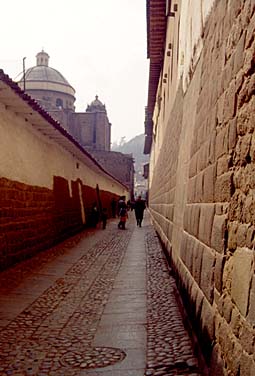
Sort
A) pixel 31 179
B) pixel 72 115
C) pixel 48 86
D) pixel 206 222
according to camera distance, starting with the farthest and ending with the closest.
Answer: pixel 72 115 → pixel 48 86 → pixel 31 179 → pixel 206 222

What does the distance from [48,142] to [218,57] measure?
8348mm

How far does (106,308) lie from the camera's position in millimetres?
5363

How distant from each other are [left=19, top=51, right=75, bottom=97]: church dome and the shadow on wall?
42.6 metres

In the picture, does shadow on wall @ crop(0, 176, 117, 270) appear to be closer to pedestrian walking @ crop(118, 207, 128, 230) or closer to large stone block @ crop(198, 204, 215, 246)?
pedestrian walking @ crop(118, 207, 128, 230)

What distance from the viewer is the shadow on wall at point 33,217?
793 cm

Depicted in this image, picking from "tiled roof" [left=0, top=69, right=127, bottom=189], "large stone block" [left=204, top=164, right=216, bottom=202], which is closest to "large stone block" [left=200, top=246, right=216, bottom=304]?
"large stone block" [left=204, top=164, right=216, bottom=202]

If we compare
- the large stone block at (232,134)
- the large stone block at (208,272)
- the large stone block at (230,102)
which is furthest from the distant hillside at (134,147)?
the large stone block at (232,134)

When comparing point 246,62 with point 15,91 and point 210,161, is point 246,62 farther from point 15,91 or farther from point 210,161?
point 15,91

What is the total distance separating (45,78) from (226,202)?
56965mm

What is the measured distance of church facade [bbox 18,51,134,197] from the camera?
55688 millimetres

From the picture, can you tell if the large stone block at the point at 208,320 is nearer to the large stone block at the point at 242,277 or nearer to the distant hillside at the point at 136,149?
the large stone block at the point at 242,277

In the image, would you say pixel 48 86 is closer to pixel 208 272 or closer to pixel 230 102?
pixel 208 272

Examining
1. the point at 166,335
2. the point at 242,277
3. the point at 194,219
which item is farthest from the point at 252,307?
the point at 194,219

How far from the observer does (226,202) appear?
312 centimetres
